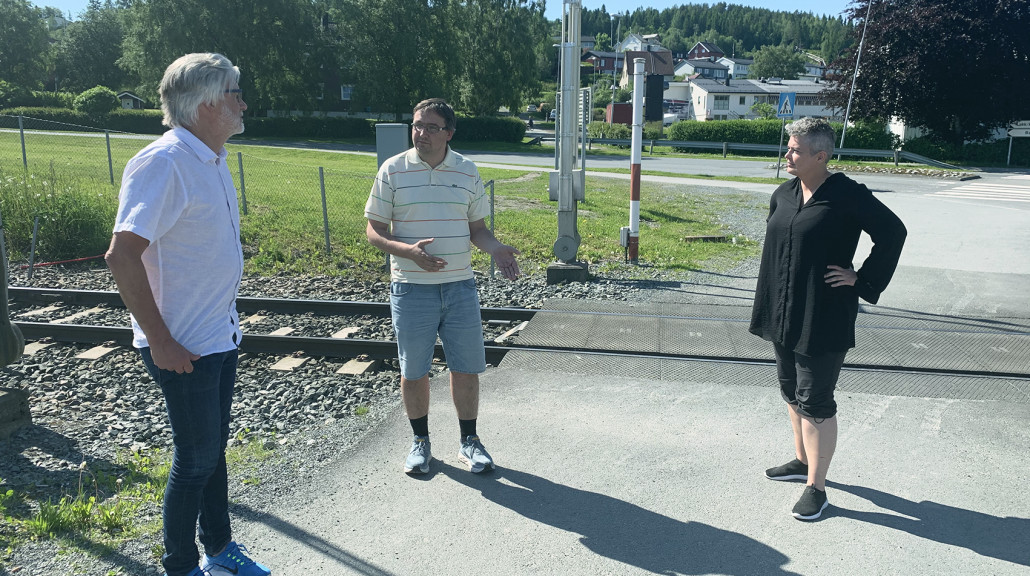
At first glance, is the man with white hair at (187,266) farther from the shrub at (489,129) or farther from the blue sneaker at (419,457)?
the shrub at (489,129)

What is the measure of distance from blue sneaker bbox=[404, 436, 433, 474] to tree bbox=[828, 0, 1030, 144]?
118 ft

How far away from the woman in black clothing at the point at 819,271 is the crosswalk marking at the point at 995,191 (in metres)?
19.0

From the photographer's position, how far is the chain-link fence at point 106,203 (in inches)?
420

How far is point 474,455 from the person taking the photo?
4.25 m

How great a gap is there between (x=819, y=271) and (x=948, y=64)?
119 ft

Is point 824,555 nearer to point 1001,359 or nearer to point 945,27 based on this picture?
point 1001,359

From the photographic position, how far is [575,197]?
934 centimetres

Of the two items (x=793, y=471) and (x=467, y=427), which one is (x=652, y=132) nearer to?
(x=793, y=471)

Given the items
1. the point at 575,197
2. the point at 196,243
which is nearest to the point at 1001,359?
the point at 575,197

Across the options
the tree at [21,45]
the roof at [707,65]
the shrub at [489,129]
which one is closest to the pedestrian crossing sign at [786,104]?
the shrub at [489,129]

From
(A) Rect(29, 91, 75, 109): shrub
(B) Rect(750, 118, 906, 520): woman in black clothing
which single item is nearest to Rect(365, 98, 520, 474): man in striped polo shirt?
(B) Rect(750, 118, 906, 520): woman in black clothing

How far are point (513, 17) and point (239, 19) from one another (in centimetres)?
1687

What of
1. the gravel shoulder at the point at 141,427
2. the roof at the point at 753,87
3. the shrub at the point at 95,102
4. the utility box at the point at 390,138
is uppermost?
the roof at the point at 753,87

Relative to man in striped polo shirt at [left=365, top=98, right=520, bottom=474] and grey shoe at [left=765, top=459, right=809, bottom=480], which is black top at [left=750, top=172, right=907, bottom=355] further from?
man in striped polo shirt at [left=365, top=98, right=520, bottom=474]
